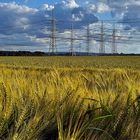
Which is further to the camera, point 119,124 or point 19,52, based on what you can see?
point 19,52

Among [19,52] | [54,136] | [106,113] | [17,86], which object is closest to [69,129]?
[54,136]

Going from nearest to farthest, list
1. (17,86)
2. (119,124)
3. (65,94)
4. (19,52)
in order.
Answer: (119,124) → (65,94) → (17,86) → (19,52)

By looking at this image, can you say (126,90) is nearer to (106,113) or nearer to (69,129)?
(106,113)

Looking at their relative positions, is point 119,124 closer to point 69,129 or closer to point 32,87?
point 69,129

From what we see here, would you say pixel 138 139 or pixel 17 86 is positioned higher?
pixel 17 86

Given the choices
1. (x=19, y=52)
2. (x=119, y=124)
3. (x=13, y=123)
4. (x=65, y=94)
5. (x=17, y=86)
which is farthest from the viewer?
(x=19, y=52)

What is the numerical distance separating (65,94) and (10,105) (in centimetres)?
84

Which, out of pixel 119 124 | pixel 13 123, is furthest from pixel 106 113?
pixel 13 123

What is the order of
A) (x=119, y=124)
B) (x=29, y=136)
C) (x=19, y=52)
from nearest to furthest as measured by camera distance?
(x=29, y=136) < (x=119, y=124) < (x=19, y=52)

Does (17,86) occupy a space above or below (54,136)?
above

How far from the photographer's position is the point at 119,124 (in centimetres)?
459

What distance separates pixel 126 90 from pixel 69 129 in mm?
1789

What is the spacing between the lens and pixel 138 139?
4605 mm

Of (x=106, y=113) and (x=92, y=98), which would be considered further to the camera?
(x=92, y=98)
